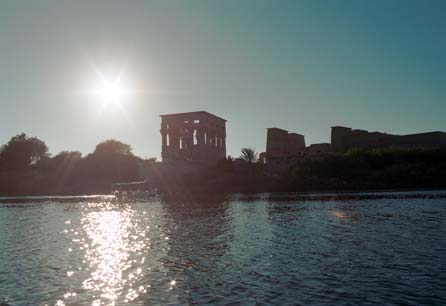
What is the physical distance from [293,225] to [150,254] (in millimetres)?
10083

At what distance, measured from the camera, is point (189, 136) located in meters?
84.1

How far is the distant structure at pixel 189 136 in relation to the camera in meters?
82.3

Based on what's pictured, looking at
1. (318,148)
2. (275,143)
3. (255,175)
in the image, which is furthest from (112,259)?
(318,148)

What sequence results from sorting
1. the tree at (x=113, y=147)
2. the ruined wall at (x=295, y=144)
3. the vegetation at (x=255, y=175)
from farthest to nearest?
the tree at (x=113, y=147)
the ruined wall at (x=295, y=144)
the vegetation at (x=255, y=175)

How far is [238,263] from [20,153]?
382ft

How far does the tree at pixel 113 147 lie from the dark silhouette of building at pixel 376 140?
5868 cm

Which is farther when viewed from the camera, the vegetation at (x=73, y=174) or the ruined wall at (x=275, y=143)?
the vegetation at (x=73, y=174)

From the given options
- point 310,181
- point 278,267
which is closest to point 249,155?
point 310,181

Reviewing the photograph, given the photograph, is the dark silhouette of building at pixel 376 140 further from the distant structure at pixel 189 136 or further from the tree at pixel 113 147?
the tree at pixel 113 147

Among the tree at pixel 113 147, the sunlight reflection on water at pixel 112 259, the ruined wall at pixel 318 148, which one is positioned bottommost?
the sunlight reflection on water at pixel 112 259

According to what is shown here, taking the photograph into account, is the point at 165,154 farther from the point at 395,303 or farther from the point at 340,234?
the point at 395,303

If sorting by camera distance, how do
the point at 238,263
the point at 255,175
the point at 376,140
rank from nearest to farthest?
1. the point at 238,263
2. the point at 255,175
3. the point at 376,140

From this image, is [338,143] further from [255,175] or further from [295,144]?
[255,175]

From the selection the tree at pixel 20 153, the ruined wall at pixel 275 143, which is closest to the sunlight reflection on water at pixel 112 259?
the ruined wall at pixel 275 143
